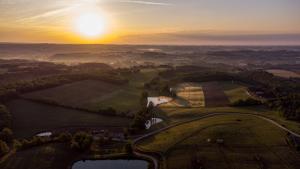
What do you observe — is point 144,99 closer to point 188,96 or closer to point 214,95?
point 188,96

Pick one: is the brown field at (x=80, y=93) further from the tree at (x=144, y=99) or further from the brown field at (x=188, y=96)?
the brown field at (x=188, y=96)

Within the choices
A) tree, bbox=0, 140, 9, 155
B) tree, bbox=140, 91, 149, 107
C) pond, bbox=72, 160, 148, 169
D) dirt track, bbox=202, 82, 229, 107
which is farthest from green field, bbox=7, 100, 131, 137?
dirt track, bbox=202, 82, 229, 107

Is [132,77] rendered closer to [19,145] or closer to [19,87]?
[19,87]

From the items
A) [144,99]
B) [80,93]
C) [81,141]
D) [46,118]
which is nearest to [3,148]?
[81,141]

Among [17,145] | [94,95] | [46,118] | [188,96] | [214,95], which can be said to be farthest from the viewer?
[188,96]

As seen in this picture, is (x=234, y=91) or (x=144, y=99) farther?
(x=234, y=91)

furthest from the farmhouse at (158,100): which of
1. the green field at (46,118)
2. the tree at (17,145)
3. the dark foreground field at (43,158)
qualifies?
the tree at (17,145)
